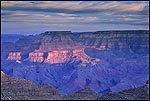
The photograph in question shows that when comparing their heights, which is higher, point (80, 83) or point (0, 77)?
point (0, 77)

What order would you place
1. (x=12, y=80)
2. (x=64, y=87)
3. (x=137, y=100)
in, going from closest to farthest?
1. (x=137, y=100)
2. (x=12, y=80)
3. (x=64, y=87)

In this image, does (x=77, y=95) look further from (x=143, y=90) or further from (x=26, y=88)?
(x=143, y=90)

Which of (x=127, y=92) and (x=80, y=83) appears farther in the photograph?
(x=80, y=83)

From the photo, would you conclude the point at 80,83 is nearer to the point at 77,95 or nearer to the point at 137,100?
the point at 77,95

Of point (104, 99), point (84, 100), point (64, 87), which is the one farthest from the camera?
point (64, 87)

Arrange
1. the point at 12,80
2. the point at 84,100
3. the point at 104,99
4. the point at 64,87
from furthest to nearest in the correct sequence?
1. the point at 64,87
2. the point at 12,80
3. the point at 84,100
4. the point at 104,99

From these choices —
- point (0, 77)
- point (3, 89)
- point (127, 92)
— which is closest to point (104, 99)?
point (127, 92)

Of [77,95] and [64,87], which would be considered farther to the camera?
[64,87]

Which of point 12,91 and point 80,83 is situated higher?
point 12,91

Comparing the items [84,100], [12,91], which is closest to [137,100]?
[84,100]
